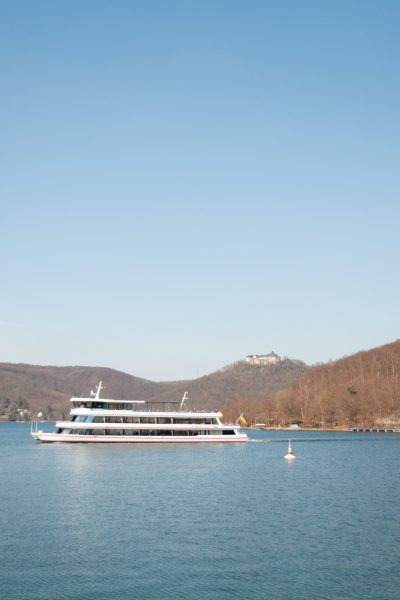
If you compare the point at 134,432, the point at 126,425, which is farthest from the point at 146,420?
the point at 126,425

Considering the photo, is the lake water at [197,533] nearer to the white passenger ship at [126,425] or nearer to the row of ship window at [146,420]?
the white passenger ship at [126,425]

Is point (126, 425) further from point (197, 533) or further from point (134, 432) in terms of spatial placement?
point (197, 533)

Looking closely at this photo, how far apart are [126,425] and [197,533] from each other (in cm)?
7462

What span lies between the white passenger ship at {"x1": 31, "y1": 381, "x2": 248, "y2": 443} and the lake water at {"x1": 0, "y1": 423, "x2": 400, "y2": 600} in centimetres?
3143

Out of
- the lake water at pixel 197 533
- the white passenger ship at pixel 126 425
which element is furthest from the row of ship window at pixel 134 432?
the lake water at pixel 197 533

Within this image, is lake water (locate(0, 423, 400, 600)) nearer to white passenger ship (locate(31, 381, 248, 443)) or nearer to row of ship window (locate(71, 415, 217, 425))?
white passenger ship (locate(31, 381, 248, 443))

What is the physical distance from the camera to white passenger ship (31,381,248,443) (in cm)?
11775

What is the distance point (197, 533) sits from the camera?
45719 millimetres

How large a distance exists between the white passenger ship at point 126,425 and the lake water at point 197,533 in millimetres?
31429

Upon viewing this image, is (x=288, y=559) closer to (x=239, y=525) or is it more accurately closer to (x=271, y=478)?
(x=239, y=525)

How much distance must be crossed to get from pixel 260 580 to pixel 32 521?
20492 millimetres

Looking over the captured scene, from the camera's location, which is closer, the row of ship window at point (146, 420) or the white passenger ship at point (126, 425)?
the white passenger ship at point (126, 425)

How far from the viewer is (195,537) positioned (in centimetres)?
4456

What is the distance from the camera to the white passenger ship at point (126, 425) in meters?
118
